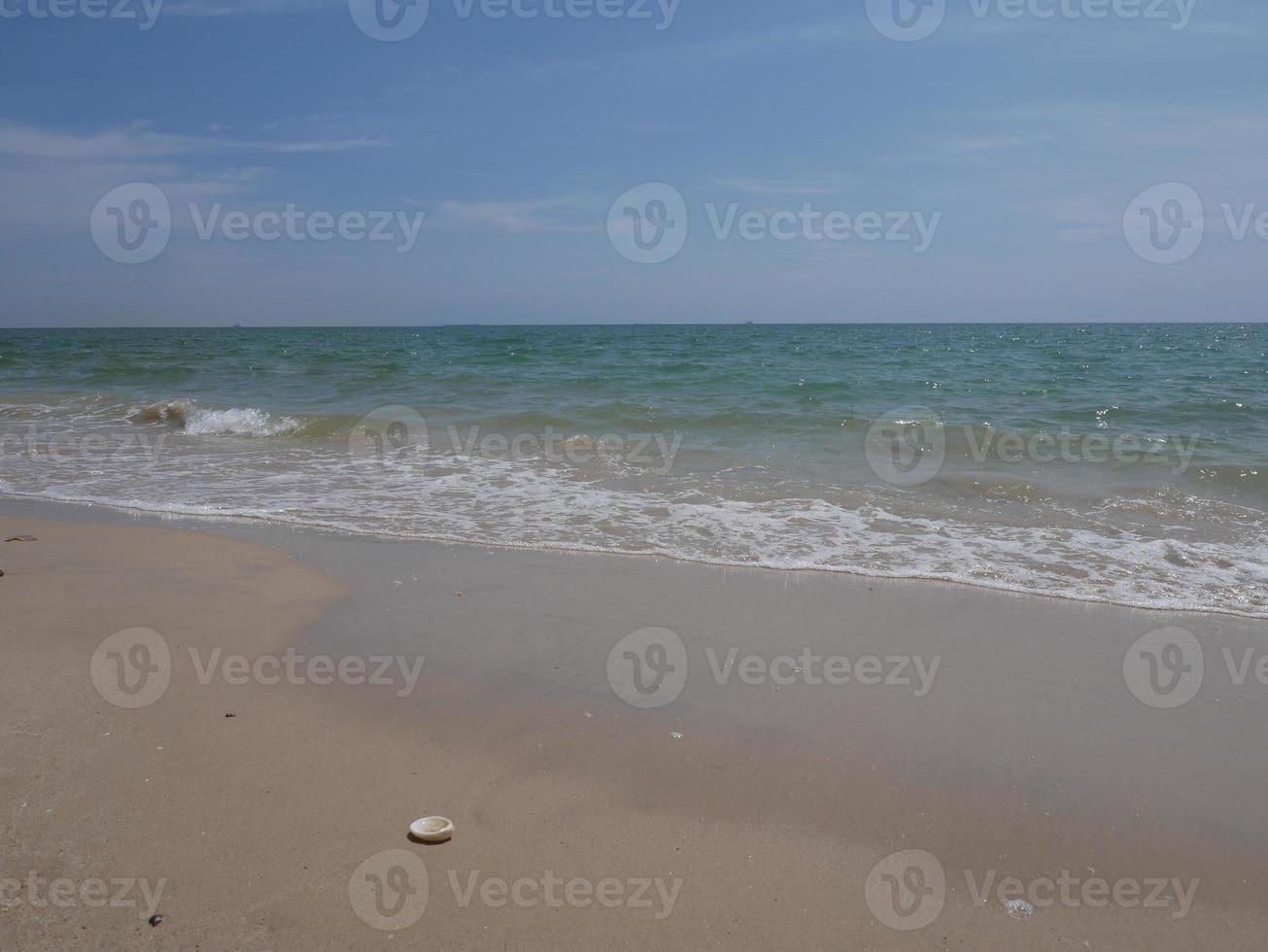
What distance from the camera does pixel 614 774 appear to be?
120 inches

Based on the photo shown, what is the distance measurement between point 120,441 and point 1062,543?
1215cm

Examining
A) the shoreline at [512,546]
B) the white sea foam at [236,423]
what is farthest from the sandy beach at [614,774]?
the white sea foam at [236,423]

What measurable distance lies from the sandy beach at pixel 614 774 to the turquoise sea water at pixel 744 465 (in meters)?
1.32

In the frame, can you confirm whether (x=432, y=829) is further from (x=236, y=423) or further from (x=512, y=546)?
(x=236, y=423)

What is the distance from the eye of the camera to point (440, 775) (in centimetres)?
301

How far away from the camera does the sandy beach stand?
2.35m

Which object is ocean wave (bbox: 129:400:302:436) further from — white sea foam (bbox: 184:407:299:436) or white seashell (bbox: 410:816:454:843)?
white seashell (bbox: 410:816:454:843)

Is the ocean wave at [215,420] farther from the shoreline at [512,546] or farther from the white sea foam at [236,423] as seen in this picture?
the shoreline at [512,546]

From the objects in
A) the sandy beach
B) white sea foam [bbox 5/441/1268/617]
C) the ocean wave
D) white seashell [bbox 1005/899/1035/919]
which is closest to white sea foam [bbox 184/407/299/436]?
the ocean wave

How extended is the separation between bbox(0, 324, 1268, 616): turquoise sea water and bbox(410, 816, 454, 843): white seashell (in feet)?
11.4

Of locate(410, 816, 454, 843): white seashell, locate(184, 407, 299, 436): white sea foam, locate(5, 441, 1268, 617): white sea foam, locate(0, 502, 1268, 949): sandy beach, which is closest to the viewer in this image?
locate(0, 502, 1268, 949): sandy beach

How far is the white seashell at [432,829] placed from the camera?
2.61 metres

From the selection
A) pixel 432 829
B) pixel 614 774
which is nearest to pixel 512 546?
pixel 614 774

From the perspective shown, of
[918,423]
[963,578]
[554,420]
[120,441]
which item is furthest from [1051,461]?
[120,441]
